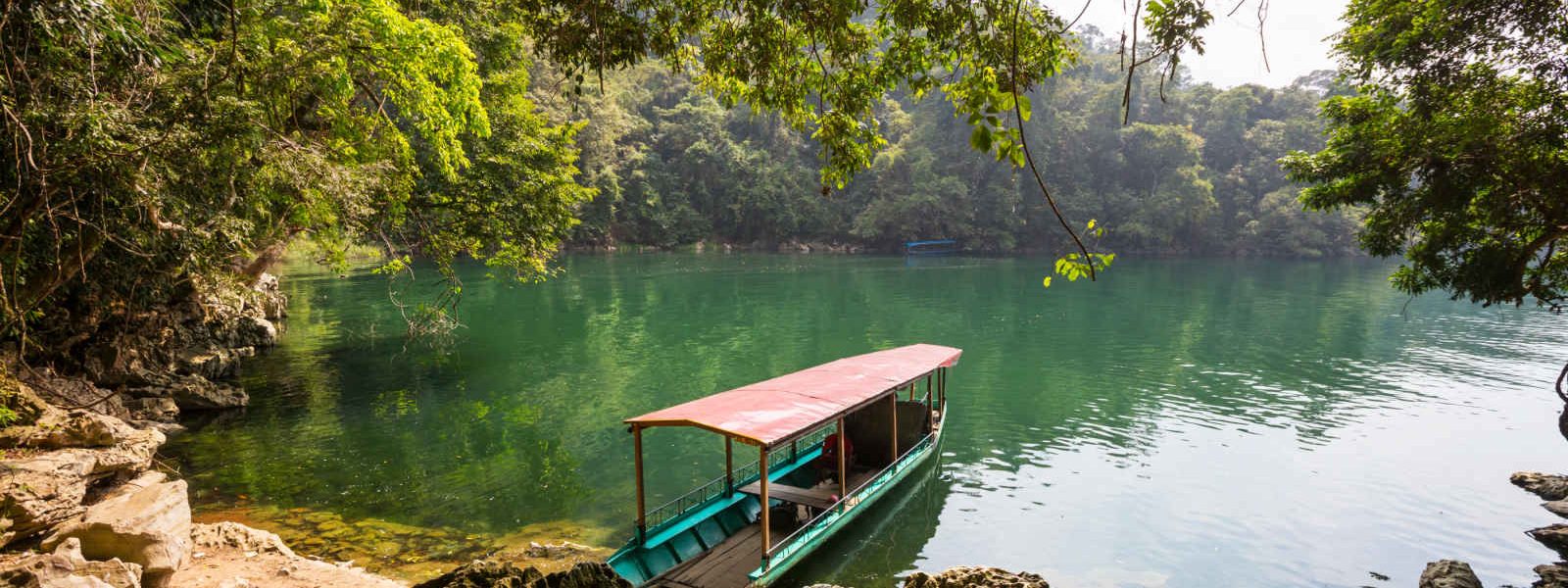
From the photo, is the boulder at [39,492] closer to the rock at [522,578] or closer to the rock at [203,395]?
the rock at [522,578]

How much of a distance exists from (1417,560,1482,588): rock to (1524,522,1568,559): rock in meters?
2.36

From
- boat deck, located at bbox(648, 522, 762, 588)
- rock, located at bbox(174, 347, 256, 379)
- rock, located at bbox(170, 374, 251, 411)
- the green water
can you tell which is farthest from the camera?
rock, located at bbox(174, 347, 256, 379)

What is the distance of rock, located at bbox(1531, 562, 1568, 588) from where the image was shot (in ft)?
29.0

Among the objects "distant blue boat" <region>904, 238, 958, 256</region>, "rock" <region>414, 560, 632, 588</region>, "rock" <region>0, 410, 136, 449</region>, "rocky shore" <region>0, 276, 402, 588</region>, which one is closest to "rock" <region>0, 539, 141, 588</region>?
"rocky shore" <region>0, 276, 402, 588</region>

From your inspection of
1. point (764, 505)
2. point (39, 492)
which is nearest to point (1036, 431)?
point (764, 505)

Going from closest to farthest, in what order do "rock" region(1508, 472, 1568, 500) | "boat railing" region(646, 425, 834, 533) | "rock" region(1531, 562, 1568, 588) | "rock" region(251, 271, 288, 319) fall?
"rock" region(1531, 562, 1568, 588)
"boat railing" region(646, 425, 834, 533)
"rock" region(1508, 472, 1568, 500)
"rock" region(251, 271, 288, 319)

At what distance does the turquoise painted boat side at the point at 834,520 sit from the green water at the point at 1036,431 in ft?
1.52

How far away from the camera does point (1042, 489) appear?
12.0 metres

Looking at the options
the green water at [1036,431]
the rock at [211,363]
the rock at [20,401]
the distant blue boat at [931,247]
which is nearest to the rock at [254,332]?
the green water at [1036,431]

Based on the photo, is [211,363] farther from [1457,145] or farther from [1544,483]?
[1544,483]

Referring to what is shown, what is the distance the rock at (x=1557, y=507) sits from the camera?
36.1ft

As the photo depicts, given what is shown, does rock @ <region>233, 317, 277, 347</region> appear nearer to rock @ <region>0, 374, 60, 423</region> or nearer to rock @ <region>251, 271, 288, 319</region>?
rock @ <region>251, 271, 288, 319</region>

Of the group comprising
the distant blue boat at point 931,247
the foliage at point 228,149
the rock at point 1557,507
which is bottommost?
the rock at point 1557,507

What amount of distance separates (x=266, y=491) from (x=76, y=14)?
800cm
